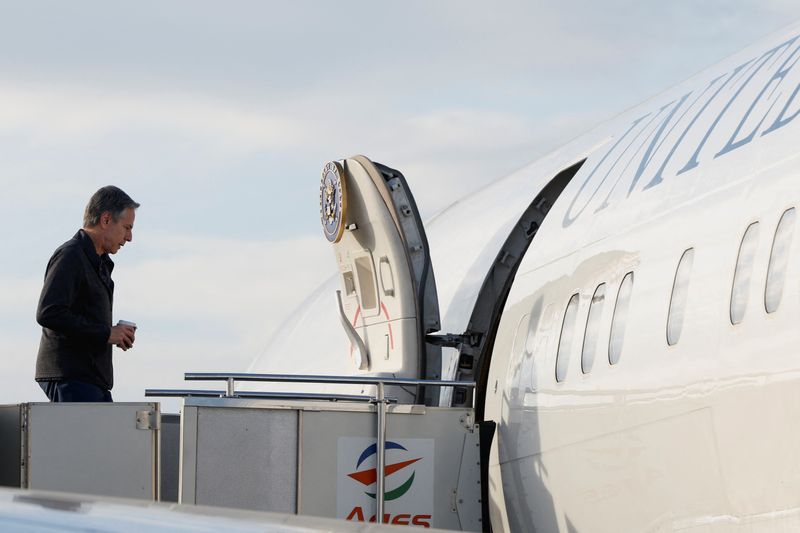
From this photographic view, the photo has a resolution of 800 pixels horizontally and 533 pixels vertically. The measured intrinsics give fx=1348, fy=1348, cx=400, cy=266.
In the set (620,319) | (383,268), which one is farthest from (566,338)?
(383,268)

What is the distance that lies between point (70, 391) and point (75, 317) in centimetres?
43

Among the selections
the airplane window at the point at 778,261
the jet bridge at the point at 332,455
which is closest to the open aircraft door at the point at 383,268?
the jet bridge at the point at 332,455

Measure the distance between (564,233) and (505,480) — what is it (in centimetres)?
155

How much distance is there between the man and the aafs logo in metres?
1.48

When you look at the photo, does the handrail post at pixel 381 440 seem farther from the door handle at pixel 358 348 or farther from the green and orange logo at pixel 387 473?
the door handle at pixel 358 348

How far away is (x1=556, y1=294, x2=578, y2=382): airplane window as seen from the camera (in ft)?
24.3

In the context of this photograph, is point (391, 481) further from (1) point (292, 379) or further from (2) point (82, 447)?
(2) point (82, 447)

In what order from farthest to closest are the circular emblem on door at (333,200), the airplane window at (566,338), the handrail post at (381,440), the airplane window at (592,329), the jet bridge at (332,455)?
the circular emblem on door at (333,200) → the handrail post at (381,440) → the jet bridge at (332,455) → the airplane window at (566,338) → the airplane window at (592,329)

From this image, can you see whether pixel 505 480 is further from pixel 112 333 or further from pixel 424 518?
pixel 112 333

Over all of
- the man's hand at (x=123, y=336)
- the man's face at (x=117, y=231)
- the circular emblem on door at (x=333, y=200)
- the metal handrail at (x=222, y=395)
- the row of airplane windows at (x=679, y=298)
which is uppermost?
the circular emblem on door at (x=333, y=200)

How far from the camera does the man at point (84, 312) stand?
24.7ft

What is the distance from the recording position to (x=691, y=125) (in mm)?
7066

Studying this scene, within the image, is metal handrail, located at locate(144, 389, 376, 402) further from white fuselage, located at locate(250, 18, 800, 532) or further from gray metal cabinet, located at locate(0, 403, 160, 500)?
white fuselage, located at locate(250, 18, 800, 532)

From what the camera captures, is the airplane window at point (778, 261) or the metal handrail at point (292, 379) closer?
the airplane window at point (778, 261)
